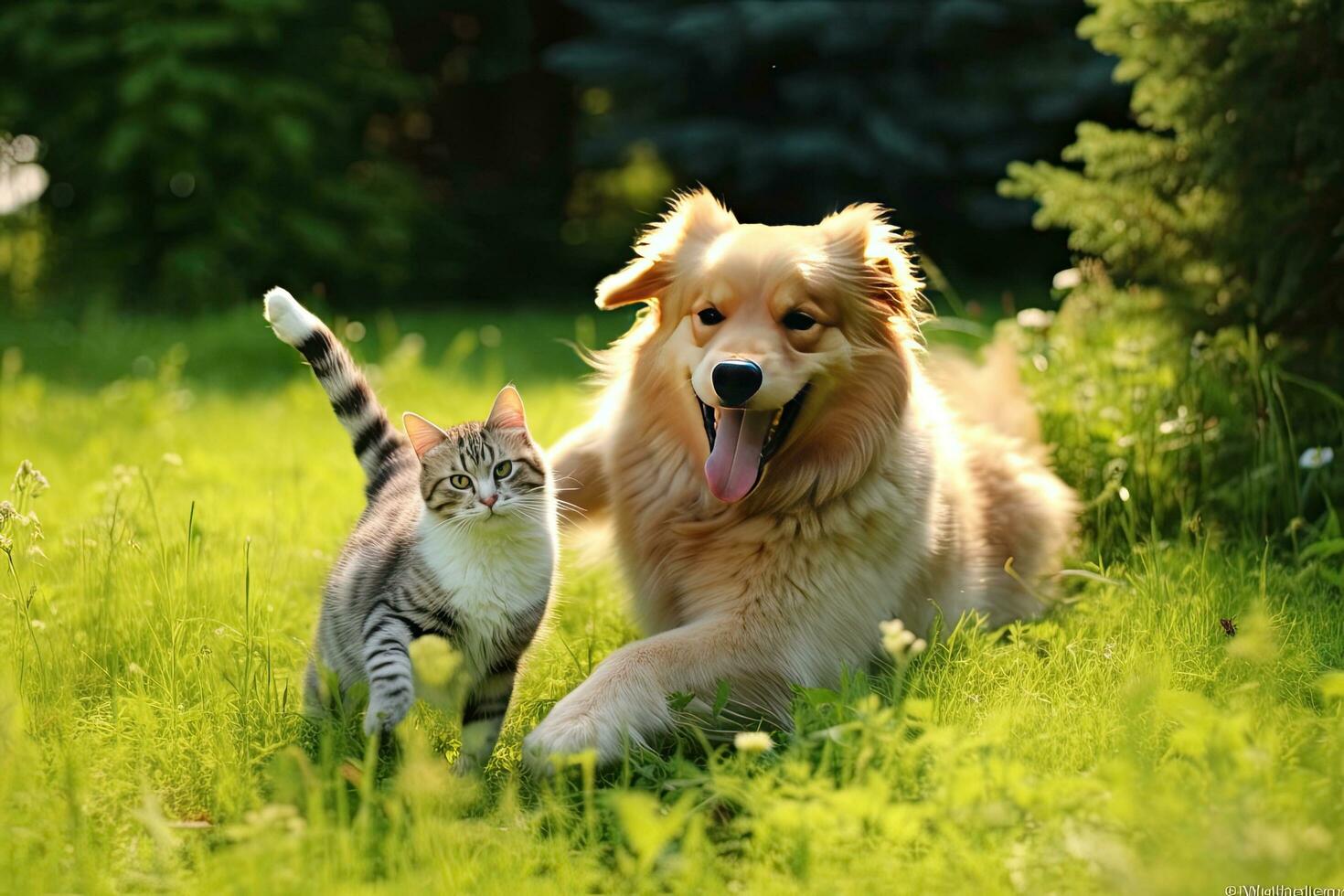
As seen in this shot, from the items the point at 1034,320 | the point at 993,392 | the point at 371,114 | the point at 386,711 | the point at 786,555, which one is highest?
the point at 371,114

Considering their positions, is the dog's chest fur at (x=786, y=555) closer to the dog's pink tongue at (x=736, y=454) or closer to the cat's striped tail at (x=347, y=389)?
the dog's pink tongue at (x=736, y=454)

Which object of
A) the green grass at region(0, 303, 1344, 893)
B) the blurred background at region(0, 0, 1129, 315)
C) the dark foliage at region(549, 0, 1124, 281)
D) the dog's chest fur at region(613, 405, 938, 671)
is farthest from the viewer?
the blurred background at region(0, 0, 1129, 315)

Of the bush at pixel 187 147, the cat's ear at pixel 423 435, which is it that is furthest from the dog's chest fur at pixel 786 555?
the bush at pixel 187 147

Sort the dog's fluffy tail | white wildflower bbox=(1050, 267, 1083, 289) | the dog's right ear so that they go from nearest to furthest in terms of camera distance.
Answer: the dog's right ear, the dog's fluffy tail, white wildflower bbox=(1050, 267, 1083, 289)

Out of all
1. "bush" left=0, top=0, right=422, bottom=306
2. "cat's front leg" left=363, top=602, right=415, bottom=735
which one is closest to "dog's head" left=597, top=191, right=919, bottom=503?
"cat's front leg" left=363, top=602, right=415, bottom=735

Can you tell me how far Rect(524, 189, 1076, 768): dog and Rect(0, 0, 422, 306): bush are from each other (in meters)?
7.84

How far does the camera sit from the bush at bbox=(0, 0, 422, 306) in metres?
9.89

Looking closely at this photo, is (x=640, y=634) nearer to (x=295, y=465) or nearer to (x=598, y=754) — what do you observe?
(x=598, y=754)

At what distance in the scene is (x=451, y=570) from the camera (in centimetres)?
253

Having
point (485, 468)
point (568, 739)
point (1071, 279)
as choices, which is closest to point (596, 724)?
point (568, 739)

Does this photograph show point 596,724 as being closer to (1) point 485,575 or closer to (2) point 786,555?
(1) point 485,575

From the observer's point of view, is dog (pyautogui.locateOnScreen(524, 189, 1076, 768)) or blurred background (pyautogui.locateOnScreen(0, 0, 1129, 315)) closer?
dog (pyautogui.locateOnScreen(524, 189, 1076, 768))

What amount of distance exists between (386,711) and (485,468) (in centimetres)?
54

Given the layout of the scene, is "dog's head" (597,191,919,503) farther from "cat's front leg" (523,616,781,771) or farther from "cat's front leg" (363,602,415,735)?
"cat's front leg" (363,602,415,735)
